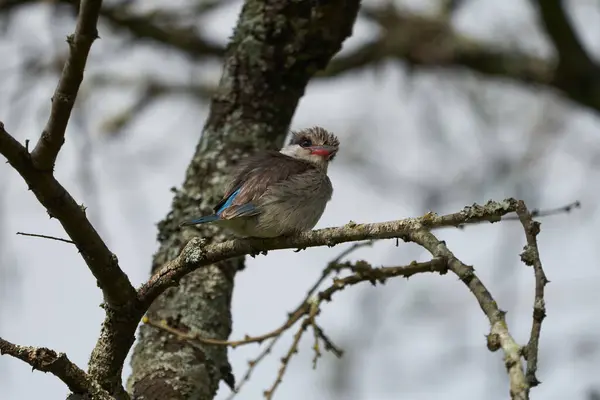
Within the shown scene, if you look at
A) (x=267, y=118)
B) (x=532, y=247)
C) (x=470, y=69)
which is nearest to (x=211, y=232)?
(x=267, y=118)

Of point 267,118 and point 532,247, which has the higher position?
point 267,118

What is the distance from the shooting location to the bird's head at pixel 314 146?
532cm

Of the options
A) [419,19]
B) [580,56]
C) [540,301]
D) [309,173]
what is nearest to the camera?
[540,301]

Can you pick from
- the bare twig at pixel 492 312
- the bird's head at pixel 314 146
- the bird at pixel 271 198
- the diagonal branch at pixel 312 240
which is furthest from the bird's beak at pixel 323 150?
the bare twig at pixel 492 312

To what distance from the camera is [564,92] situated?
7582mm

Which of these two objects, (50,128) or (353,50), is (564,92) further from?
(50,128)

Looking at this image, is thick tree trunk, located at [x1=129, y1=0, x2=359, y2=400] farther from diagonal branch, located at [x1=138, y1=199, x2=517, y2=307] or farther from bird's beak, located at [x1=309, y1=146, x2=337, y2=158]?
diagonal branch, located at [x1=138, y1=199, x2=517, y2=307]

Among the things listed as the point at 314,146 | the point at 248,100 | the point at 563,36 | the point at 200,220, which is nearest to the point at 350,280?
the point at 200,220

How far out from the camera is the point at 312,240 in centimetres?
314

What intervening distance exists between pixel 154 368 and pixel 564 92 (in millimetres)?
4797

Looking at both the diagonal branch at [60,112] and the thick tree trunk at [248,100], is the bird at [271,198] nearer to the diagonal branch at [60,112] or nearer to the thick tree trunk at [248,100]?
the thick tree trunk at [248,100]

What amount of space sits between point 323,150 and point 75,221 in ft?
8.42

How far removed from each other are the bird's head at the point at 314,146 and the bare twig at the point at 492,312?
241cm

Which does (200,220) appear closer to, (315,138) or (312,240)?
(312,240)
